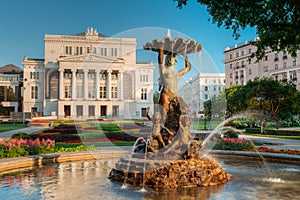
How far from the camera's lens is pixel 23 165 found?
1294 centimetres

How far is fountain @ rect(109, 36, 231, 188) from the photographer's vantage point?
9.47m

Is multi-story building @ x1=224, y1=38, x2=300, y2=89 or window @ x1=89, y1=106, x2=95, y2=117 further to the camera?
window @ x1=89, y1=106, x2=95, y2=117

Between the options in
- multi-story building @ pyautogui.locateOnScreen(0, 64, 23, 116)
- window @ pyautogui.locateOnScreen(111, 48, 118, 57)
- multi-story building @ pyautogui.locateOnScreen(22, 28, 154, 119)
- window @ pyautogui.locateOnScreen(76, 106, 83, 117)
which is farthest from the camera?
multi-story building @ pyautogui.locateOnScreen(0, 64, 23, 116)

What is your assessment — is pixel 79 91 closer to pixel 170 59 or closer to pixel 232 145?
pixel 232 145

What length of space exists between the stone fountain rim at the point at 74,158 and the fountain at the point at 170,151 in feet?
14.5

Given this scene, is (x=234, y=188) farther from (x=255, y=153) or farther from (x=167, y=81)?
(x=255, y=153)

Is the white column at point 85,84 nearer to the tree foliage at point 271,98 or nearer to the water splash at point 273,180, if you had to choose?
the tree foliage at point 271,98

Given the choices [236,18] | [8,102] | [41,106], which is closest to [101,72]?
[41,106]

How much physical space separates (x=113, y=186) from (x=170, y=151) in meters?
2.10

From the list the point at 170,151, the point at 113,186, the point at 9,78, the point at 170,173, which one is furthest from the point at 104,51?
the point at 170,173

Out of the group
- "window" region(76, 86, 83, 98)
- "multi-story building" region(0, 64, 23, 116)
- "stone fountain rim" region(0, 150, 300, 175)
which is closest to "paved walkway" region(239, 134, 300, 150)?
"stone fountain rim" region(0, 150, 300, 175)

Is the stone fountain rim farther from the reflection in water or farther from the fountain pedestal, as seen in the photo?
the fountain pedestal

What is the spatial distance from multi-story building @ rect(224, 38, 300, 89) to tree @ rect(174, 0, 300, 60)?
54704mm

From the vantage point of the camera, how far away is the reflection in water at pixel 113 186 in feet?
27.8
